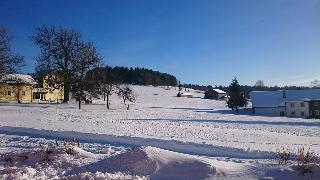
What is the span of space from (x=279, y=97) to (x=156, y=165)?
8289cm

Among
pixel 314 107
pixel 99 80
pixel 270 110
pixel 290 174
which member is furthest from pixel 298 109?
pixel 290 174

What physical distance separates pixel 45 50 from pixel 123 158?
A: 160 feet

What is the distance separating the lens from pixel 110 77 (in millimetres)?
62906

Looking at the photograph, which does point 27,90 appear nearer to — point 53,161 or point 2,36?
point 2,36

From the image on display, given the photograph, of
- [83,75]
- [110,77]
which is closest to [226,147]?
[83,75]

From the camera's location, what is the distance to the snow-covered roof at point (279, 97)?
8588 centimetres

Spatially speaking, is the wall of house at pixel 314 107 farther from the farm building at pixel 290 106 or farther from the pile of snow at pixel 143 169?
the pile of snow at pixel 143 169

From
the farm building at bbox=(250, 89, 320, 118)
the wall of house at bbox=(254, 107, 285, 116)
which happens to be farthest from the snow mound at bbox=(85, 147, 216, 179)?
the wall of house at bbox=(254, 107, 285, 116)

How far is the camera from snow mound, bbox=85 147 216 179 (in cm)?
845

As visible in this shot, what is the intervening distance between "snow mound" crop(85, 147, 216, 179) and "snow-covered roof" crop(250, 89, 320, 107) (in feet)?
259

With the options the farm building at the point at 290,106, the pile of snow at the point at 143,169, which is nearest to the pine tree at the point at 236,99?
the farm building at the point at 290,106

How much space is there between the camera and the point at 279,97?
87.9 metres

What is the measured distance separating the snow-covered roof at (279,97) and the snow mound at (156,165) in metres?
79.1

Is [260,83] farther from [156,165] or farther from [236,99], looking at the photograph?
[156,165]
